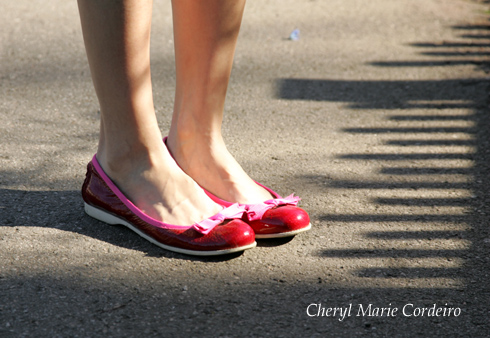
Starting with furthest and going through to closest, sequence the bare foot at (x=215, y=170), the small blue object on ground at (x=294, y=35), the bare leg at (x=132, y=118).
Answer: the small blue object on ground at (x=294, y=35) → the bare foot at (x=215, y=170) → the bare leg at (x=132, y=118)

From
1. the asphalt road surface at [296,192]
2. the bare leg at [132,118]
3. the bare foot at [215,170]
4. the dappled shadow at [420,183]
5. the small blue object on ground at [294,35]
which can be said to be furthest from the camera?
the small blue object on ground at [294,35]

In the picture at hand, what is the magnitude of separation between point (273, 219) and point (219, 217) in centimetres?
17

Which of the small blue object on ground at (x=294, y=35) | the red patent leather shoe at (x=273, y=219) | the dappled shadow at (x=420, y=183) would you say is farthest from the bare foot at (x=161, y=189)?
the small blue object on ground at (x=294, y=35)

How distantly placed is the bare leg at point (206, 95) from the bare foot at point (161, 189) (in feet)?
0.32

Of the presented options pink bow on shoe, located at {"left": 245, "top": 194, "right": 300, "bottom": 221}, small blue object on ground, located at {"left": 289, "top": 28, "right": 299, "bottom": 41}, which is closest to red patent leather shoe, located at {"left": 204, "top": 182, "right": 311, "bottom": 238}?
pink bow on shoe, located at {"left": 245, "top": 194, "right": 300, "bottom": 221}

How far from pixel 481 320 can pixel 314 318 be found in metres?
0.42

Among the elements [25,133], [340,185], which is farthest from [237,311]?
[25,133]

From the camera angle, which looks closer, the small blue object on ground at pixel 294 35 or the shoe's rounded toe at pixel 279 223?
the shoe's rounded toe at pixel 279 223

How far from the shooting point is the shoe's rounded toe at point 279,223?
63.6 inches

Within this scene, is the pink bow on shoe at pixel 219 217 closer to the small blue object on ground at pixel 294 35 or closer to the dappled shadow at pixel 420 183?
the dappled shadow at pixel 420 183

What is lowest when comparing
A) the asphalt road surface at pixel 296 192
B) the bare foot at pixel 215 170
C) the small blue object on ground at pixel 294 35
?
the asphalt road surface at pixel 296 192

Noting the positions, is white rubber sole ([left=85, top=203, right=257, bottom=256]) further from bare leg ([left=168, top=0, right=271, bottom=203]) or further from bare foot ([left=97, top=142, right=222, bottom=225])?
bare leg ([left=168, top=0, right=271, bottom=203])

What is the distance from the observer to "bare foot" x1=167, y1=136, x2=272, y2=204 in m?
1.69

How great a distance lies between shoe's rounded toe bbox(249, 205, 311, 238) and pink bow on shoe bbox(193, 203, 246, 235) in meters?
0.06
